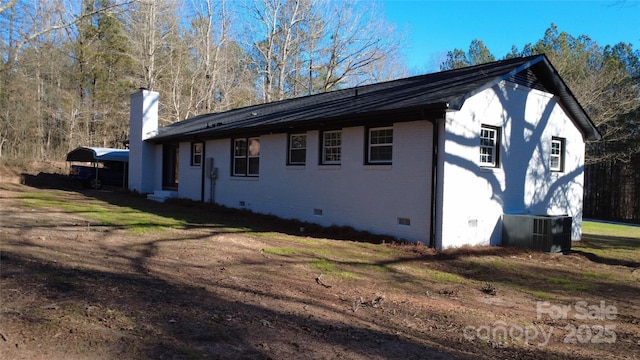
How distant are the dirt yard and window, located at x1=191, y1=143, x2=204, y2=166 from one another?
8584mm

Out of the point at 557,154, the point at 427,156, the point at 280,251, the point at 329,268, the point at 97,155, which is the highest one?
the point at 97,155

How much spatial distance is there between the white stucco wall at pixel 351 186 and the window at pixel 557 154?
5.89 m

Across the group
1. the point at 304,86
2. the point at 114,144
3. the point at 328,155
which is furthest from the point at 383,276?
the point at 114,144

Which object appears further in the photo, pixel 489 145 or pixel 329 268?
pixel 489 145

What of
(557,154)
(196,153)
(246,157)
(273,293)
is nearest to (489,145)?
(557,154)

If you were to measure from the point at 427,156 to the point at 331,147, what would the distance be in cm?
342

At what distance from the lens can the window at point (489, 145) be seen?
1173 cm

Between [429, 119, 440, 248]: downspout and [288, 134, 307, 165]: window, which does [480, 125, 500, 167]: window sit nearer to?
[429, 119, 440, 248]: downspout

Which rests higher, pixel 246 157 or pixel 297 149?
pixel 297 149

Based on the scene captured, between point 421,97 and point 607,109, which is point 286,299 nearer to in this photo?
point 421,97

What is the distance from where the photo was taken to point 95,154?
81.1 ft

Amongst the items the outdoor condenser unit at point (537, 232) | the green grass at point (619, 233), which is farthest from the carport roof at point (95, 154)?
the green grass at point (619, 233)

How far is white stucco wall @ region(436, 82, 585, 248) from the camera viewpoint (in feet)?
34.8

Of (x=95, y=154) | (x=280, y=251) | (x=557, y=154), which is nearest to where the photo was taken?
(x=280, y=251)
